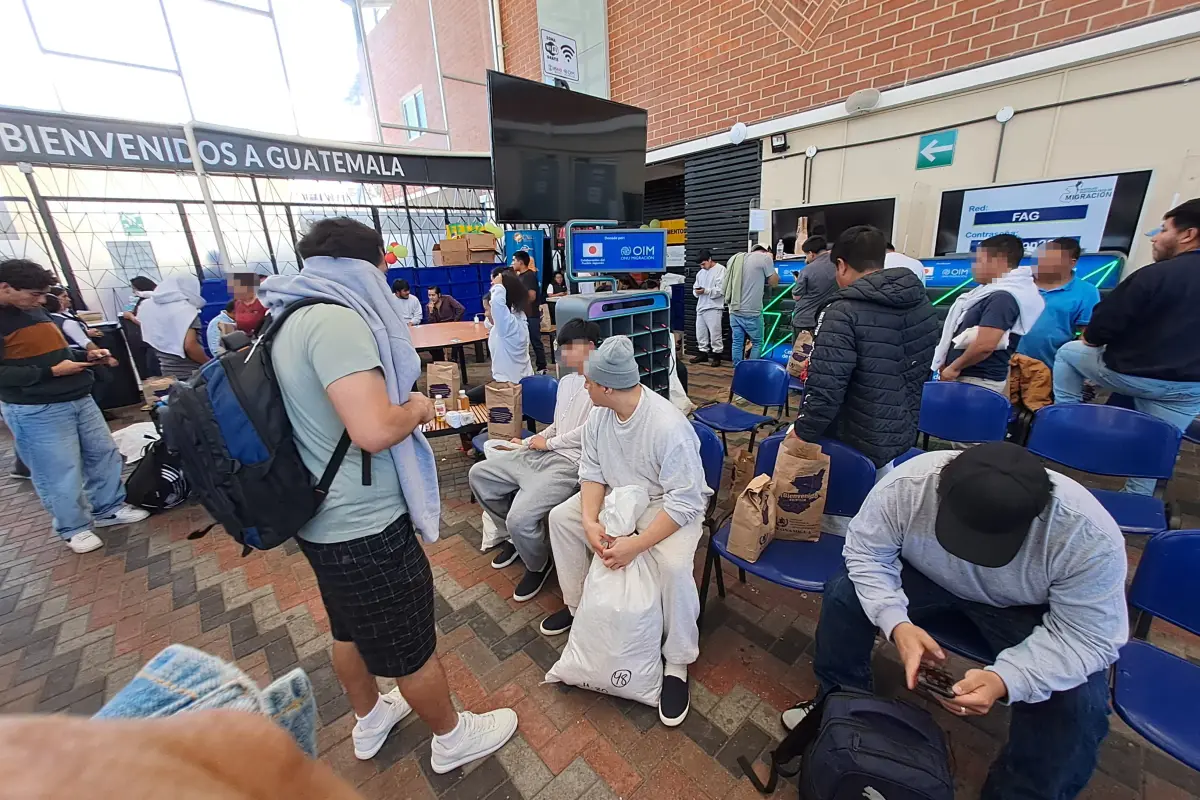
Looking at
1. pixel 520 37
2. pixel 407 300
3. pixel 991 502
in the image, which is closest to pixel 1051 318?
pixel 991 502

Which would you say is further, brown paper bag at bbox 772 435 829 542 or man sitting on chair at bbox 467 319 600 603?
man sitting on chair at bbox 467 319 600 603

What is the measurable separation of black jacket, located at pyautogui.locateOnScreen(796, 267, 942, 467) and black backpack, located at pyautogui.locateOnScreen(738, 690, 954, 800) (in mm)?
1229

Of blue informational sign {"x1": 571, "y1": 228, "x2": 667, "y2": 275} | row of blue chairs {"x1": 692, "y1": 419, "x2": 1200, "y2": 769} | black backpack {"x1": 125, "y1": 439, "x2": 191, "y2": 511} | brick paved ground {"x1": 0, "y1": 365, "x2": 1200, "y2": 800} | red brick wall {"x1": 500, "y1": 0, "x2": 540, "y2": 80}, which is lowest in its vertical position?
brick paved ground {"x1": 0, "y1": 365, "x2": 1200, "y2": 800}

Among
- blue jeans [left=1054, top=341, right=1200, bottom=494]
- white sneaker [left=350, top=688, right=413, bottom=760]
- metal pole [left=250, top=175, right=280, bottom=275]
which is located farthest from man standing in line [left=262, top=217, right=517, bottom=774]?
metal pole [left=250, top=175, right=280, bottom=275]

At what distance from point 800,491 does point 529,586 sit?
1.57 meters

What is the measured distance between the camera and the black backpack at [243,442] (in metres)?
1.24

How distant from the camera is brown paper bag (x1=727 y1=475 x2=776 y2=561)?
6.76 ft

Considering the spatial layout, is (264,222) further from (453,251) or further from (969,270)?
(969,270)

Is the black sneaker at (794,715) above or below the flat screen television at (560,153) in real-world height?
below

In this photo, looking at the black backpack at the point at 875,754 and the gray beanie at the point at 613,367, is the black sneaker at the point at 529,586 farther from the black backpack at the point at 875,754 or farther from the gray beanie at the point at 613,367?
the black backpack at the point at 875,754

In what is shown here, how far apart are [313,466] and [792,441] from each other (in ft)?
6.58

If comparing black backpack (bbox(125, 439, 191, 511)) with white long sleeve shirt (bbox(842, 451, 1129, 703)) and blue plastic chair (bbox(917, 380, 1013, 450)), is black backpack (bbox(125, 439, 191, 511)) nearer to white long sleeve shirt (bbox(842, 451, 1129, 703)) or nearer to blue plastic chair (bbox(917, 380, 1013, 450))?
white long sleeve shirt (bbox(842, 451, 1129, 703))

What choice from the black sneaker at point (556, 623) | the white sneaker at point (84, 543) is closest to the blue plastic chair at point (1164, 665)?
the black sneaker at point (556, 623)

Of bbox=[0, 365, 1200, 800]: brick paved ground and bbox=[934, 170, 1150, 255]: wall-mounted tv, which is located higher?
bbox=[934, 170, 1150, 255]: wall-mounted tv
